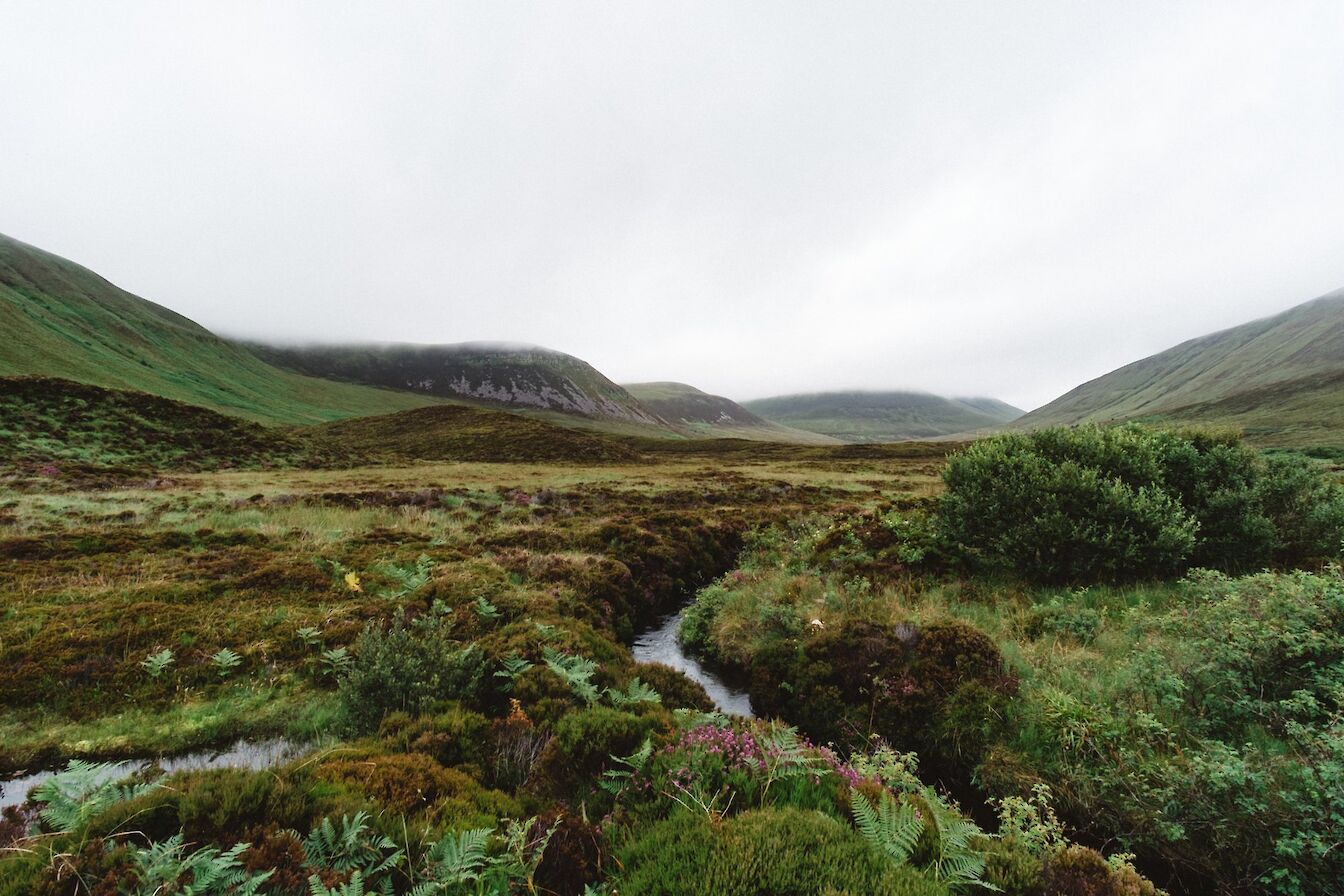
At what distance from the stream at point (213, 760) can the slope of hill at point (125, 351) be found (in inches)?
3064

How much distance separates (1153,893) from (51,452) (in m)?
46.4

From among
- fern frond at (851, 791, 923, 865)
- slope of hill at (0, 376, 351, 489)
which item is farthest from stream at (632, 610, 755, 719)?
slope of hill at (0, 376, 351, 489)

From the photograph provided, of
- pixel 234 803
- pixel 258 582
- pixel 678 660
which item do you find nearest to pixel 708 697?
pixel 678 660

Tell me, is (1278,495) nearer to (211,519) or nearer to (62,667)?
(62,667)

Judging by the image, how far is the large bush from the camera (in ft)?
33.6

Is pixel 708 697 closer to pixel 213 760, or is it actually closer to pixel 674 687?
pixel 674 687

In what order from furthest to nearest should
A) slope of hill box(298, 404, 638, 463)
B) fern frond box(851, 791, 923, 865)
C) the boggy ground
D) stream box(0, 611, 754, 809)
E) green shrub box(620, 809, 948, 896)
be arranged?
slope of hill box(298, 404, 638, 463) < the boggy ground < stream box(0, 611, 754, 809) < fern frond box(851, 791, 923, 865) < green shrub box(620, 809, 948, 896)

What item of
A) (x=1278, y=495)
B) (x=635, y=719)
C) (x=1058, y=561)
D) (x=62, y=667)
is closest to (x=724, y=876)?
(x=635, y=719)

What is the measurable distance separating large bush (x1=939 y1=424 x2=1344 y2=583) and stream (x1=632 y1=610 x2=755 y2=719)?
713 cm

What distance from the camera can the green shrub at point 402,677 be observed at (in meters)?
6.49

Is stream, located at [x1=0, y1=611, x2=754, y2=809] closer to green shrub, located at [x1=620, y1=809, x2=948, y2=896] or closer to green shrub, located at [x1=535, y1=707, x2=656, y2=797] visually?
green shrub, located at [x1=535, y1=707, x2=656, y2=797]

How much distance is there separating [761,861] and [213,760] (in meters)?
6.67

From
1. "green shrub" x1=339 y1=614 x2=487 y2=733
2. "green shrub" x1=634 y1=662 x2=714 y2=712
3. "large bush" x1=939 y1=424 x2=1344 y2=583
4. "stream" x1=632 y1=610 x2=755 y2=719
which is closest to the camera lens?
"green shrub" x1=339 y1=614 x2=487 y2=733

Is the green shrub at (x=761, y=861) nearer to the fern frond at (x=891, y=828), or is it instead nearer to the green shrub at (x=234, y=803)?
the fern frond at (x=891, y=828)
